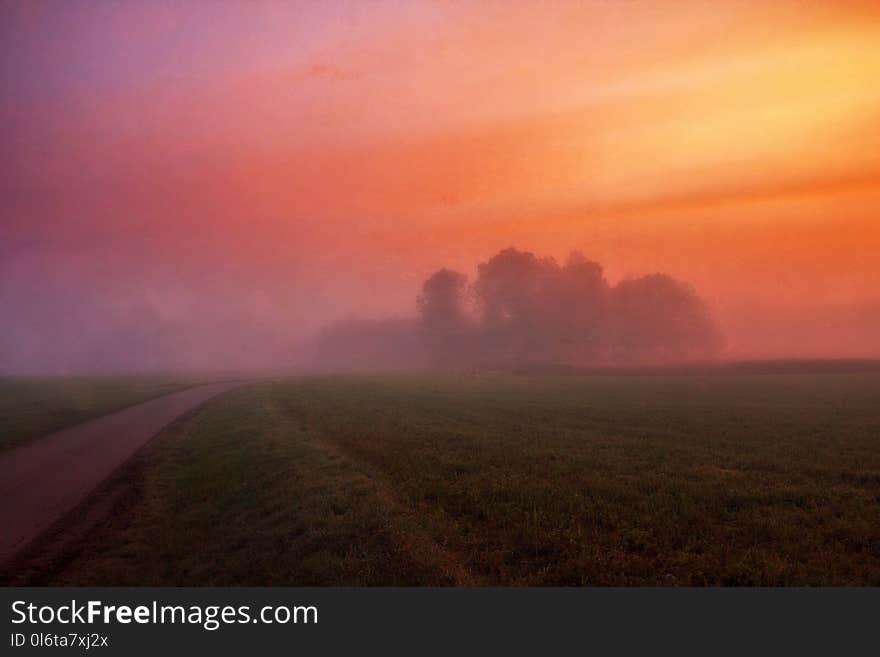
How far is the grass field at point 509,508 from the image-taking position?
1014cm

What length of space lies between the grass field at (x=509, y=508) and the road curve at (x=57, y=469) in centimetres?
173

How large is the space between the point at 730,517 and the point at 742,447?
10486mm

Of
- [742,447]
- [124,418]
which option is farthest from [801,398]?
[124,418]

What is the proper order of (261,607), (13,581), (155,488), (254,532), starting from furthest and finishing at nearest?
(155,488), (254,532), (13,581), (261,607)

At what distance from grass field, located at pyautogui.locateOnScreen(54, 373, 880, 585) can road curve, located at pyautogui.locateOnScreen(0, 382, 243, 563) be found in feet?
5.67

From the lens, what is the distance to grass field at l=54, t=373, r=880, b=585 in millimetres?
10141

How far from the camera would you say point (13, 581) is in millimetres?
10805

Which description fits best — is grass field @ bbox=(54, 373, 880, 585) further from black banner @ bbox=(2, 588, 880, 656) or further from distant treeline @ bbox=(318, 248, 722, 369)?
distant treeline @ bbox=(318, 248, 722, 369)

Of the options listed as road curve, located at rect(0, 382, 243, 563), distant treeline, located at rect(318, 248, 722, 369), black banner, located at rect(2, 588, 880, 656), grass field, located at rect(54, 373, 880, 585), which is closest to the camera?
black banner, located at rect(2, 588, 880, 656)

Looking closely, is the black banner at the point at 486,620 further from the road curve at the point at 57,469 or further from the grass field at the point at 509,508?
the road curve at the point at 57,469

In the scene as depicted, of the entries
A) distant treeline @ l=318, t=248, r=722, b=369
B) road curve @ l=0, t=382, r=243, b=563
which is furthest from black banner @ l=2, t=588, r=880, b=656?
distant treeline @ l=318, t=248, r=722, b=369

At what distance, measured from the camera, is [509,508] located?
13.4 m

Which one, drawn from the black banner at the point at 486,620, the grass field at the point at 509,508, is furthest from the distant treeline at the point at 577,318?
the black banner at the point at 486,620

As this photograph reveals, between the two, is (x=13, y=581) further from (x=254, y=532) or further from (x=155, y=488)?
(x=155, y=488)
